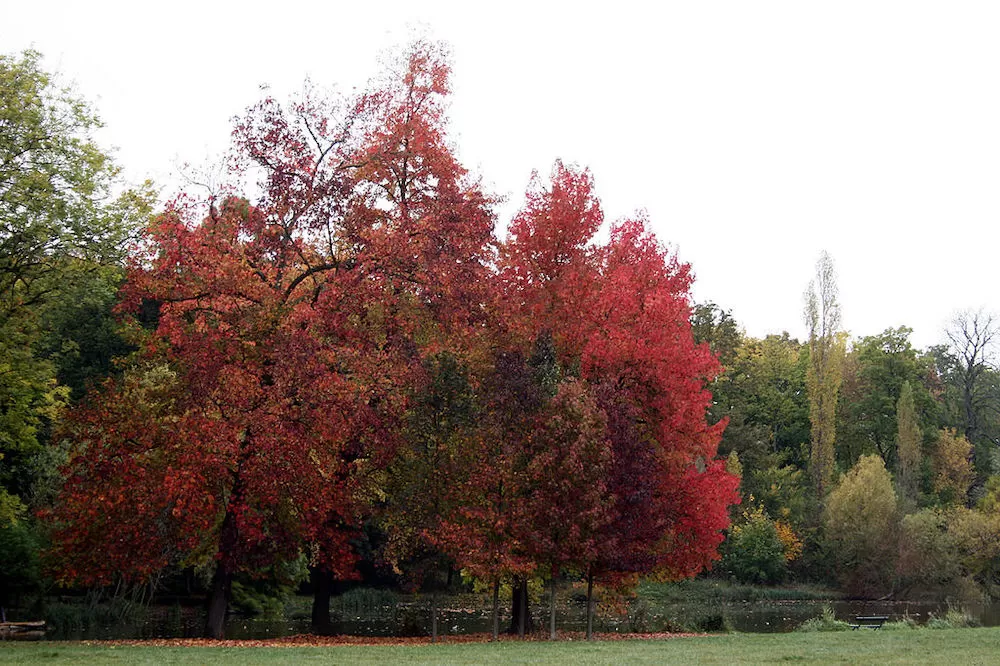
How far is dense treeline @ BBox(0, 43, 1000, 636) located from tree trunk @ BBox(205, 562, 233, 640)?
2.7 inches

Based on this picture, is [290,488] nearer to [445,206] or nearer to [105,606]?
[445,206]

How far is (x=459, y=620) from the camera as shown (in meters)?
32.6

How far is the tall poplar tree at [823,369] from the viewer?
192ft

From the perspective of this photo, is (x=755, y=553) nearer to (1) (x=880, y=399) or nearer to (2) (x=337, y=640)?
(1) (x=880, y=399)

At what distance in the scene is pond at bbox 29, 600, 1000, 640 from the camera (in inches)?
1040

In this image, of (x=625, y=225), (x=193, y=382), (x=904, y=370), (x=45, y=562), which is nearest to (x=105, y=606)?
(x=45, y=562)

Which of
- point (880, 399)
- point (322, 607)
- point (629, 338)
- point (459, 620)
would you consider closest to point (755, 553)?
point (880, 399)

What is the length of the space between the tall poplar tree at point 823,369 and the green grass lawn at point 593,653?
38.2 metres

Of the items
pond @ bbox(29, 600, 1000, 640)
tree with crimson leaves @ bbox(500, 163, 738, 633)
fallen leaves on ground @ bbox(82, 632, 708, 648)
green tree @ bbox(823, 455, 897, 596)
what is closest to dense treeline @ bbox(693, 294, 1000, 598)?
green tree @ bbox(823, 455, 897, 596)

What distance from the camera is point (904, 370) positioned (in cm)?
6656

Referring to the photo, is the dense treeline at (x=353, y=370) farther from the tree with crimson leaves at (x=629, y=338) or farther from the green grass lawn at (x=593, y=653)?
the green grass lawn at (x=593, y=653)

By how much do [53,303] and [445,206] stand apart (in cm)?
962

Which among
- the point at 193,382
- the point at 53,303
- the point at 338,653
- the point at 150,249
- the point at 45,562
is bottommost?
the point at 338,653

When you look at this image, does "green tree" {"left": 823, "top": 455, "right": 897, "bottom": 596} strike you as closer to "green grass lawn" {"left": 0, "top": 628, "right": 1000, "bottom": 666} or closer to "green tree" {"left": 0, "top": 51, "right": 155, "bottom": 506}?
"green grass lawn" {"left": 0, "top": 628, "right": 1000, "bottom": 666}
